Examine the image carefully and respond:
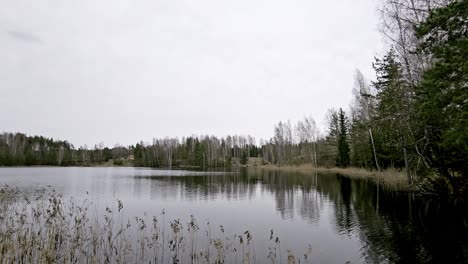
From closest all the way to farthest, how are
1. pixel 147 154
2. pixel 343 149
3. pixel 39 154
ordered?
pixel 343 149
pixel 39 154
pixel 147 154

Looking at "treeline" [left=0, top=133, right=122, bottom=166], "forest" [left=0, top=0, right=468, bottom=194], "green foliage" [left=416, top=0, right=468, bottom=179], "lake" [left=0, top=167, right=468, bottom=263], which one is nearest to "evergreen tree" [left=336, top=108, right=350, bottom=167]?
"forest" [left=0, top=0, right=468, bottom=194]

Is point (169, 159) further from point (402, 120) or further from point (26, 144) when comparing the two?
point (402, 120)

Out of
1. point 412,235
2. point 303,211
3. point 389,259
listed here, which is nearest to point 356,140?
point 303,211

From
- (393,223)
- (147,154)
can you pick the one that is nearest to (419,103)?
(393,223)

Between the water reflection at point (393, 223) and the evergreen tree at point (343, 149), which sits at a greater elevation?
the evergreen tree at point (343, 149)

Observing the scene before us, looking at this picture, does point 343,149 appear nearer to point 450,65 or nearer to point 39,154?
point 450,65

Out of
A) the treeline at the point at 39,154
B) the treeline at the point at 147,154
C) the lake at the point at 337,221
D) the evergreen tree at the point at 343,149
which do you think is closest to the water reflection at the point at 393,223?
the lake at the point at 337,221

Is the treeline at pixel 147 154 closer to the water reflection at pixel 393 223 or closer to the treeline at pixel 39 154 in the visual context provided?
the treeline at pixel 39 154

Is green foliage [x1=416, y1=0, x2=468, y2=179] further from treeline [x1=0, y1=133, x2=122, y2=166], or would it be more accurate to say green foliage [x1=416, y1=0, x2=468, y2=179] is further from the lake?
treeline [x1=0, y1=133, x2=122, y2=166]

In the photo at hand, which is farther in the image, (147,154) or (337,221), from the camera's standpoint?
(147,154)

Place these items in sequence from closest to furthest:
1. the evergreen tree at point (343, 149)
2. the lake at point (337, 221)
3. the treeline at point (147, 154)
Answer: the lake at point (337, 221), the evergreen tree at point (343, 149), the treeline at point (147, 154)

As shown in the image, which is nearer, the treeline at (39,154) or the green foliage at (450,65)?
the green foliage at (450,65)

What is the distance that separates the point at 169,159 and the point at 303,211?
104308 mm

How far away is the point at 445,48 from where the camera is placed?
10.1 meters
